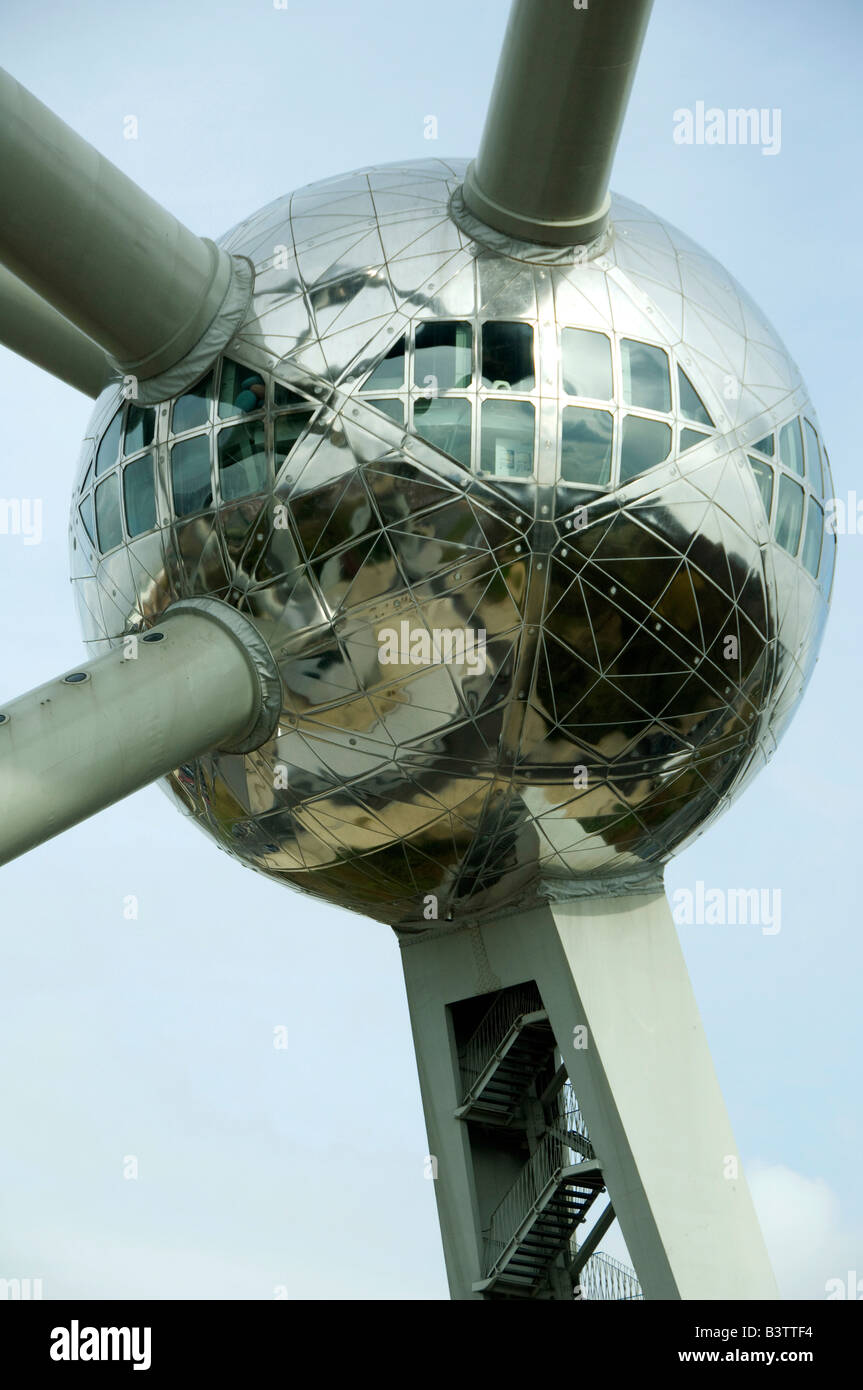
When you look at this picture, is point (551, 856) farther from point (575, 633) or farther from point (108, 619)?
point (108, 619)

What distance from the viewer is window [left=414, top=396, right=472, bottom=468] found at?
1073 cm

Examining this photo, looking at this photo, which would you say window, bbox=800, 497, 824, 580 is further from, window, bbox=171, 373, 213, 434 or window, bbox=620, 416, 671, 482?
window, bbox=171, 373, 213, 434

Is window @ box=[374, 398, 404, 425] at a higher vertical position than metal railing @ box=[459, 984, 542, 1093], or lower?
higher

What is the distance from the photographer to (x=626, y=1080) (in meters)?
12.5

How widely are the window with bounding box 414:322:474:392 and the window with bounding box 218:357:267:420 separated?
41.2 inches

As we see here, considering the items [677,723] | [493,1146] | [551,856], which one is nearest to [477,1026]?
[493,1146]

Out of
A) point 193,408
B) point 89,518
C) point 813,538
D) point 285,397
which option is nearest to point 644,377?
point 813,538

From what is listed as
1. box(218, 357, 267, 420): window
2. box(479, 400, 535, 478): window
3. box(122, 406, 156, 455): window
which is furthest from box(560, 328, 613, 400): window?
box(122, 406, 156, 455): window

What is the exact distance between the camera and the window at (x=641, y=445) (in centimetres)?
1100

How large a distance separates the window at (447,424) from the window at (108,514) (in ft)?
7.88

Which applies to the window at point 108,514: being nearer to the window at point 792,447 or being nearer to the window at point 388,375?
the window at point 388,375

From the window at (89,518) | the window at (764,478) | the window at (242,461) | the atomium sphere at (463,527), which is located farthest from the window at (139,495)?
the window at (764,478)

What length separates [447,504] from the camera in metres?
10.6

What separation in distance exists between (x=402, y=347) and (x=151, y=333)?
163cm
